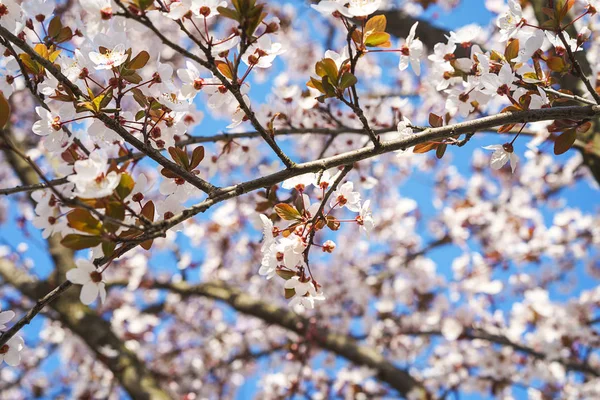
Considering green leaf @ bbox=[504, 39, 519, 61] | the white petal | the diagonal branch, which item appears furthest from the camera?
the white petal

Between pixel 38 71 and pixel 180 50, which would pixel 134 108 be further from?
pixel 180 50

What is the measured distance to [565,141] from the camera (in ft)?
4.03

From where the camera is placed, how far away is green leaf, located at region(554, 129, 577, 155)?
1219 millimetres

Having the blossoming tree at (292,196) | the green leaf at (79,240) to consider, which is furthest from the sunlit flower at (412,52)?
the green leaf at (79,240)

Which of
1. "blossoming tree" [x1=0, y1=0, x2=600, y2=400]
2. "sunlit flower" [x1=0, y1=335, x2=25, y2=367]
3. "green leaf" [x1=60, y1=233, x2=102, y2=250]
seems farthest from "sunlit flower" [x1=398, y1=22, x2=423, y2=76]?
"sunlit flower" [x1=0, y1=335, x2=25, y2=367]

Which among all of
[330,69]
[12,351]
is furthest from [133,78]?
[12,351]

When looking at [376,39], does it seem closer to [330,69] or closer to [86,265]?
[330,69]

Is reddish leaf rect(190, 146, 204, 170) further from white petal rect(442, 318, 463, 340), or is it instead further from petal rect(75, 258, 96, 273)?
white petal rect(442, 318, 463, 340)

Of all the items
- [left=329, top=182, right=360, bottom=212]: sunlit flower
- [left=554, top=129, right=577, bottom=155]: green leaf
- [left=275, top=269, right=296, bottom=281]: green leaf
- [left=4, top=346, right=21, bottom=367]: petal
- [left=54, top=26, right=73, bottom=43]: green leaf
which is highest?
[left=54, top=26, right=73, bottom=43]: green leaf

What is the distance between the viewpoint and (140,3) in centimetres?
90

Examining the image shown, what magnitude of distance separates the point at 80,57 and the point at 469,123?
3.16 ft

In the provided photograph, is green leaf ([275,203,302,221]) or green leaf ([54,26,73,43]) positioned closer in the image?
green leaf ([275,203,302,221])

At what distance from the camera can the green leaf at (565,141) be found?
122 centimetres

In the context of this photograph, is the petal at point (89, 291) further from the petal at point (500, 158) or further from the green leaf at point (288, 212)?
the petal at point (500, 158)
